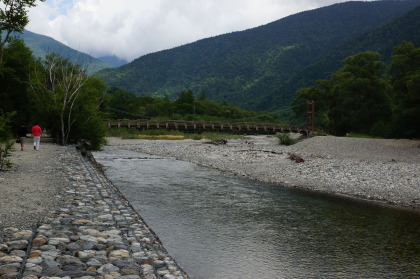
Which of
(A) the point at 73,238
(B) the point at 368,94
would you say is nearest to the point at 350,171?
(A) the point at 73,238

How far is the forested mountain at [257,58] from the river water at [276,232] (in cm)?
8495

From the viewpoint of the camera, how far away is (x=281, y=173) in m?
15.0

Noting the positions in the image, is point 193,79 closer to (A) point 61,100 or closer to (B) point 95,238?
(A) point 61,100

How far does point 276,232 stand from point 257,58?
115407 millimetres

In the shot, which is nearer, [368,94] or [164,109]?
[368,94]

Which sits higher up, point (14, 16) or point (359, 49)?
point (359, 49)

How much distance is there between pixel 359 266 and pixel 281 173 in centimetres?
958

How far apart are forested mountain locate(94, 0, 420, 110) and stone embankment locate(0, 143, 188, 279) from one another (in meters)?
88.9

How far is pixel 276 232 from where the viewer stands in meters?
7.09

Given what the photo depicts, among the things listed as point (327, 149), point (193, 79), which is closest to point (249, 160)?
point (327, 149)

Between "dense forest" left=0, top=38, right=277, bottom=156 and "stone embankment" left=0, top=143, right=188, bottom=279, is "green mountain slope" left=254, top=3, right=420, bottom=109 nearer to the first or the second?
"dense forest" left=0, top=38, right=277, bottom=156

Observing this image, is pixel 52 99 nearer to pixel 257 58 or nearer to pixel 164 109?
pixel 164 109

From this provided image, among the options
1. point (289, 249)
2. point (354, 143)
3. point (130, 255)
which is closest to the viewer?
point (130, 255)

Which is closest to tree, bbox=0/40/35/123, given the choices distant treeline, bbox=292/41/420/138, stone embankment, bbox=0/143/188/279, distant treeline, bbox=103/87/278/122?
stone embankment, bbox=0/143/188/279
